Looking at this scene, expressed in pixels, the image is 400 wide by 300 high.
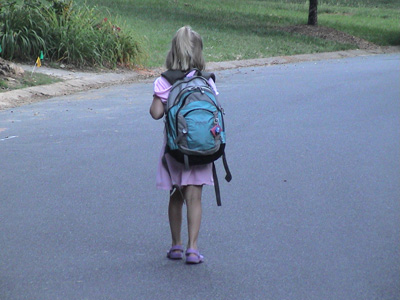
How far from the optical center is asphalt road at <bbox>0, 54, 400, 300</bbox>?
4832 millimetres

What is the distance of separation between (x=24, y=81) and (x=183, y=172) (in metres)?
9.74

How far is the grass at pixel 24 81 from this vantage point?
1339 centimetres

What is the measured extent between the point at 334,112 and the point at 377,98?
6.48 ft

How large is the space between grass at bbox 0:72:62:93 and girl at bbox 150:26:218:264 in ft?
28.1

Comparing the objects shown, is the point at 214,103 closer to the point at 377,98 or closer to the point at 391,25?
the point at 377,98

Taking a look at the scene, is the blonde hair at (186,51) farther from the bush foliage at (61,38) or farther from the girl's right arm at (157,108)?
the bush foliage at (61,38)

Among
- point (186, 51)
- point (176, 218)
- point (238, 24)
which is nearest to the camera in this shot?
point (186, 51)

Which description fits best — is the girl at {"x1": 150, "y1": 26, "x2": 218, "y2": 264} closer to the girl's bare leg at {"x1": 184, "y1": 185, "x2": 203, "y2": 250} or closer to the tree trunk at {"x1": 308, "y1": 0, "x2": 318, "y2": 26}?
the girl's bare leg at {"x1": 184, "y1": 185, "x2": 203, "y2": 250}

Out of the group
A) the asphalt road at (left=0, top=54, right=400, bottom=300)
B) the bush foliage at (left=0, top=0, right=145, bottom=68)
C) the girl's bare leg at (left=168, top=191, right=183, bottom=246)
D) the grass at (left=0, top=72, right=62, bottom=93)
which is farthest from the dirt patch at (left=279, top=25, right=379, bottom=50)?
the girl's bare leg at (left=168, top=191, right=183, bottom=246)

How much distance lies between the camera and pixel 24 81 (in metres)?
14.1

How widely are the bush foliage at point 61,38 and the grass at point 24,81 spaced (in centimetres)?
167

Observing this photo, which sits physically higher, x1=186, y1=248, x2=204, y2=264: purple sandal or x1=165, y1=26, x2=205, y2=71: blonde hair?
x1=165, y1=26, x2=205, y2=71: blonde hair

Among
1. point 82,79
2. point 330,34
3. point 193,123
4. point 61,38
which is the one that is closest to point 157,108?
point 193,123

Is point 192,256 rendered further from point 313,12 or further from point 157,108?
point 313,12
